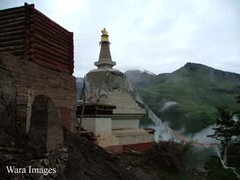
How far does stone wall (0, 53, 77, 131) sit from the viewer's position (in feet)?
17.5

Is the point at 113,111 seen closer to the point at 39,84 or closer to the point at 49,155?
the point at 39,84

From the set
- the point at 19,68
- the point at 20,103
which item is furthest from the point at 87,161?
the point at 19,68

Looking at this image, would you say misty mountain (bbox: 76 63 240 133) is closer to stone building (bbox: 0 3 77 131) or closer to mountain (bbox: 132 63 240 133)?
mountain (bbox: 132 63 240 133)

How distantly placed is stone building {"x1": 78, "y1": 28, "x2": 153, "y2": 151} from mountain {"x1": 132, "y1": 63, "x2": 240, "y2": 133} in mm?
8450

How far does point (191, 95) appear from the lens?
34938 mm

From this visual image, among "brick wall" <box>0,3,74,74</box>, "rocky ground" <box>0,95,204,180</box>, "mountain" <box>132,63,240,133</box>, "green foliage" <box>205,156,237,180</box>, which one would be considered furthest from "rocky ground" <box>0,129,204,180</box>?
"mountain" <box>132,63,240,133</box>

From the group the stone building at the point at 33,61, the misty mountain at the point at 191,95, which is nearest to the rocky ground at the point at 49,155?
the stone building at the point at 33,61

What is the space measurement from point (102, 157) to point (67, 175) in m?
→ 1.59

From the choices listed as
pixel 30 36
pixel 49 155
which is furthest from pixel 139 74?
pixel 49 155

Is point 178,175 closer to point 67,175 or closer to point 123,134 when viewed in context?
point 123,134

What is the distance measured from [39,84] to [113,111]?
468 centimetres

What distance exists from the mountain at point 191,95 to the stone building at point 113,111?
8450 mm

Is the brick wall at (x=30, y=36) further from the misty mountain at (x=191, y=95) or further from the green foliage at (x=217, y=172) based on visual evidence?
the misty mountain at (x=191, y=95)

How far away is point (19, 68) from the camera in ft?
18.2
